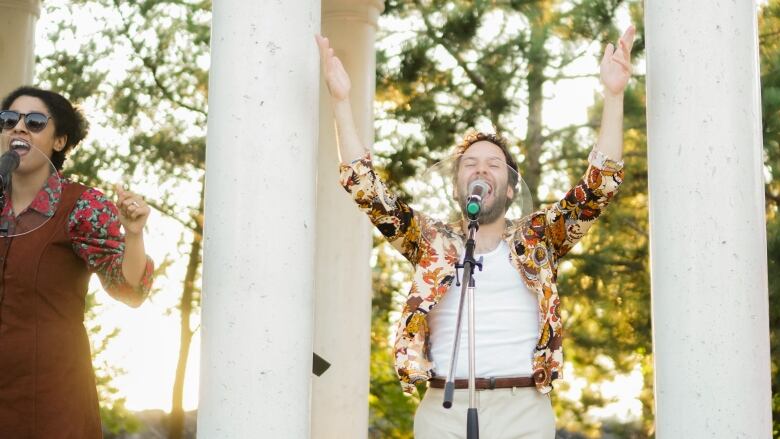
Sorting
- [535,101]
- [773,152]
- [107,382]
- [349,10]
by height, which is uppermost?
[535,101]

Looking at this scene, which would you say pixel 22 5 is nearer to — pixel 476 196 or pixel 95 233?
pixel 95 233

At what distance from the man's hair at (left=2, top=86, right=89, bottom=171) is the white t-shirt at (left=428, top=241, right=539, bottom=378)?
1.99 m

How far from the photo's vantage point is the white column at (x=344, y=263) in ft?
33.3

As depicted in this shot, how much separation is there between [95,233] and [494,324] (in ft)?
6.30

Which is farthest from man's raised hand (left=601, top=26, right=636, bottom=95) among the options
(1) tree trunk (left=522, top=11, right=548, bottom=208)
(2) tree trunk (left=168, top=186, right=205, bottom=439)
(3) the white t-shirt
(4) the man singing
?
(2) tree trunk (left=168, top=186, right=205, bottom=439)

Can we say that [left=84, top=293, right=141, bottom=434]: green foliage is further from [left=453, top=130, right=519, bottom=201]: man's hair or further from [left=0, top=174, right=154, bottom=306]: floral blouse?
[left=453, top=130, right=519, bottom=201]: man's hair

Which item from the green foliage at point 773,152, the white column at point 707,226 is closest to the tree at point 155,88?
the green foliage at point 773,152

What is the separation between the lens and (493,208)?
594 centimetres

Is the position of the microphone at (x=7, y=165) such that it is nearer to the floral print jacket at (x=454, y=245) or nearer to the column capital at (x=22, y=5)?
the floral print jacket at (x=454, y=245)

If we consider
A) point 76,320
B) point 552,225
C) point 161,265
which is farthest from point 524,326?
point 161,265

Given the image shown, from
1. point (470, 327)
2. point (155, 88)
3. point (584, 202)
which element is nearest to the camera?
point (470, 327)

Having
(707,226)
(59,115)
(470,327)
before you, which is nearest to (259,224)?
(59,115)

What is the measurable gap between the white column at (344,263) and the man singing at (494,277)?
4.29 metres

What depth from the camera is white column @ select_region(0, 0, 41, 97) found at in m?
10.6
